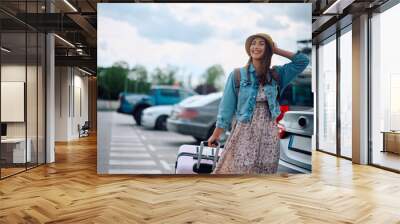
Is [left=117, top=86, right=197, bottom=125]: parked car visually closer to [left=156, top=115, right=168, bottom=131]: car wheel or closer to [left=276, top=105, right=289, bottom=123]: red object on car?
[left=156, top=115, right=168, bottom=131]: car wheel

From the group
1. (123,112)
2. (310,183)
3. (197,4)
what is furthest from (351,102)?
(123,112)

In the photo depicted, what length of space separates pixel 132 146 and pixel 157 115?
0.59 metres

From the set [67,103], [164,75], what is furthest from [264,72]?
[67,103]

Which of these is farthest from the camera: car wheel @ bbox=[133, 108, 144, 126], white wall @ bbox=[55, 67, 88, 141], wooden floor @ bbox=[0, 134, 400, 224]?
white wall @ bbox=[55, 67, 88, 141]

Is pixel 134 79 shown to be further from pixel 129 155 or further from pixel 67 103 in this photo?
pixel 67 103

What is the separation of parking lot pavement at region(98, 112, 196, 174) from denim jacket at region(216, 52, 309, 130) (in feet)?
2.12

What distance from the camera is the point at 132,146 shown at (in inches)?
238

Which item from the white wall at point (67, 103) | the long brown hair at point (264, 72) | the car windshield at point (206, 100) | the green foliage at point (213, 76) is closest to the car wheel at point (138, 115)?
the car windshield at point (206, 100)

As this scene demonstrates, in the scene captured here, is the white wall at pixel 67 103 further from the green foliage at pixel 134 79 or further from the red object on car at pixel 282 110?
the red object on car at pixel 282 110

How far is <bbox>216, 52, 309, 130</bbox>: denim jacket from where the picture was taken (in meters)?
5.95

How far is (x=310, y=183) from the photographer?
5.76 metres

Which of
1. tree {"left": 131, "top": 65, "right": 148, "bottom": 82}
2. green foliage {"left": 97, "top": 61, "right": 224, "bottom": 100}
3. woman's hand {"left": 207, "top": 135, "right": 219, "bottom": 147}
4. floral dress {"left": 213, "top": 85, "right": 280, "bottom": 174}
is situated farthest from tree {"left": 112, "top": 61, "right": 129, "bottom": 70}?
floral dress {"left": 213, "top": 85, "right": 280, "bottom": 174}

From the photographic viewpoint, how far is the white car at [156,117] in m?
6.01

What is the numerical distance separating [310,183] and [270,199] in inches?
50.6
